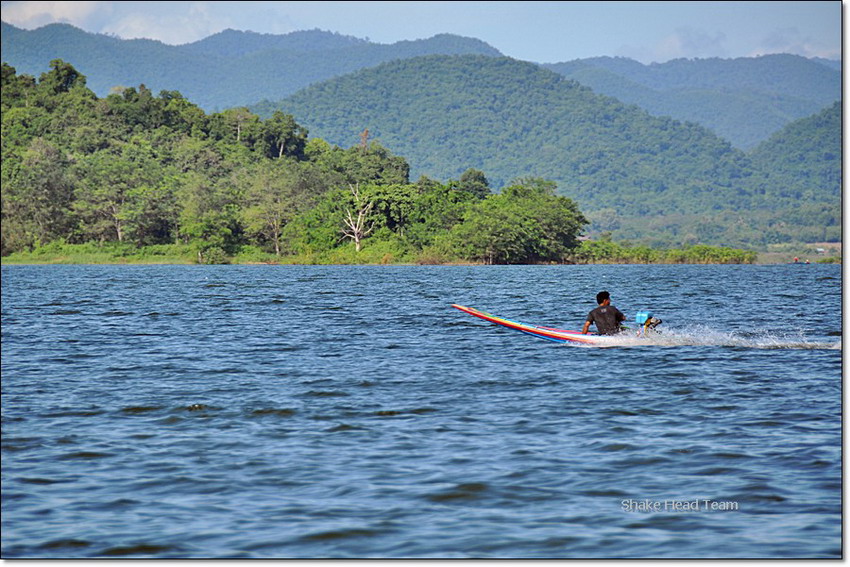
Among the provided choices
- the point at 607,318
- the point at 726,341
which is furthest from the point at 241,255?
the point at 607,318

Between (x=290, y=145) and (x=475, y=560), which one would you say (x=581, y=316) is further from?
(x=290, y=145)

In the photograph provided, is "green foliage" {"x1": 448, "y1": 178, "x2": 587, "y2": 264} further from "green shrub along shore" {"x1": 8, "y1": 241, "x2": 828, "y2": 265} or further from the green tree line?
"green shrub along shore" {"x1": 8, "y1": 241, "x2": 828, "y2": 265}

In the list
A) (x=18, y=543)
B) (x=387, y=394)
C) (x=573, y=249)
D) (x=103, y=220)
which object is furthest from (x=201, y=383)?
(x=573, y=249)

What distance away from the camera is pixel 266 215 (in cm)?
12200

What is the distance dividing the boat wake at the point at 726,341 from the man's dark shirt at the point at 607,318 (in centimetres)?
26

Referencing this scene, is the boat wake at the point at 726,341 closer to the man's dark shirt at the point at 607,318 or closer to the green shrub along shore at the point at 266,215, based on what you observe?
the man's dark shirt at the point at 607,318

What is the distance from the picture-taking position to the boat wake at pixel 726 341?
27.0 meters

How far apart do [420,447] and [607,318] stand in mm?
13066

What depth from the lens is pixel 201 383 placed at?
20.8m

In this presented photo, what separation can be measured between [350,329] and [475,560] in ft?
82.3

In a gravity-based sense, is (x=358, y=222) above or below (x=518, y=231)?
above

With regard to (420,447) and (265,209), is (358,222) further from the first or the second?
(420,447)

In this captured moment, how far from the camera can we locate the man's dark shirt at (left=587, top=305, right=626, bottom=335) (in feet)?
86.6

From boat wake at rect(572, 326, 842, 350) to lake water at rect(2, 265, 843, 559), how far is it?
14 cm
